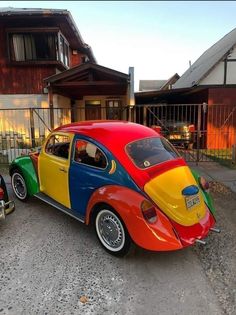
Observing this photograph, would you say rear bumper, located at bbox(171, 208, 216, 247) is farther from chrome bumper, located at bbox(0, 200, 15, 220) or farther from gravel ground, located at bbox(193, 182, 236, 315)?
chrome bumper, located at bbox(0, 200, 15, 220)

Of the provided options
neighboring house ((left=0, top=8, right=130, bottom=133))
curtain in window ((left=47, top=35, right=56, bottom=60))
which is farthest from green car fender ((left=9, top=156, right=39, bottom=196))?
curtain in window ((left=47, top=35, right=56, bottom=60))

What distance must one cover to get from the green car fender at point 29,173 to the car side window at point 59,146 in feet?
1.72

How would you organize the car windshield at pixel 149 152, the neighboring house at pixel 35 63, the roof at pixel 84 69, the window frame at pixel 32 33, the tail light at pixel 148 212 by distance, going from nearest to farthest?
the tail light at pixel 148 212, the car windshield at pixel 149 152, the roof at pixel 84 69, the neighboring house at pixel 35 63, the window frame at pixel 32 33

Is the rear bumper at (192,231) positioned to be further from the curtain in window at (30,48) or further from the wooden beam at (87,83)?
the curtain in window at (30,48)

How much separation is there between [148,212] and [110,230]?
699 mm

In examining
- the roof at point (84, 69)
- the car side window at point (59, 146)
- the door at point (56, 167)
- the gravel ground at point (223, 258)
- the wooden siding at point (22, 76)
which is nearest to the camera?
the gravel ground at point (223, 258)

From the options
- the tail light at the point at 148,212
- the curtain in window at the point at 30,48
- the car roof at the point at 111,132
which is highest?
the curtain in window at the point at 30,48

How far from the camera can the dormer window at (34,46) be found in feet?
39.3

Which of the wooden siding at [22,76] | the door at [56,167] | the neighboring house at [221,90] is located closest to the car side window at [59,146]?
the door at [56,167]

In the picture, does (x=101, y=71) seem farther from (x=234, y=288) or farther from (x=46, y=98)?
(x=234, y=288)

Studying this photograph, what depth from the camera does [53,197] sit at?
4871 millimetres

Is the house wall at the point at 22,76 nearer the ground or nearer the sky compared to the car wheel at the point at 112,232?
nearer the sky

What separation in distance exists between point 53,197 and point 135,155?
5.90 ft

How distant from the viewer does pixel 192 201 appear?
373cm
